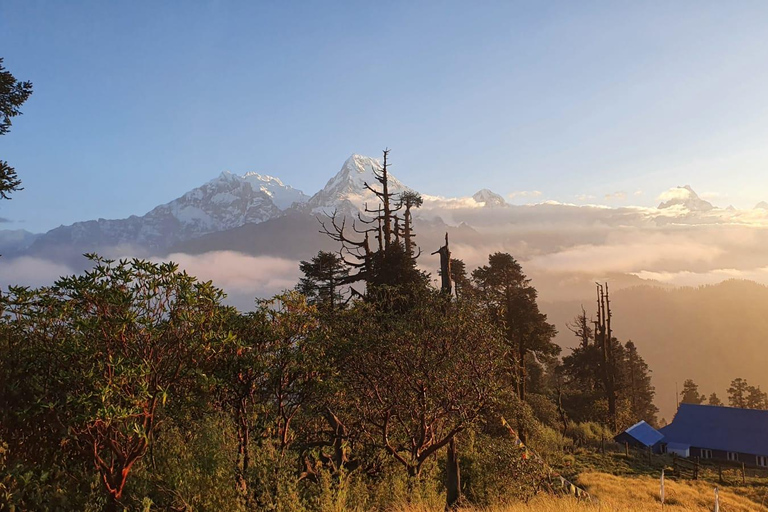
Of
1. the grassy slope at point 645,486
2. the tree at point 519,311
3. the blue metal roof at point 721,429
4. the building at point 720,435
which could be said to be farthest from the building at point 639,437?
the tree at point 519,311

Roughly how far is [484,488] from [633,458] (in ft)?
86.4

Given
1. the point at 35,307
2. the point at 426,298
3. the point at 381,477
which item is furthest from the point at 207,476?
the point at 426,298

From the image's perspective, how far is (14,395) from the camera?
9031 millimetres

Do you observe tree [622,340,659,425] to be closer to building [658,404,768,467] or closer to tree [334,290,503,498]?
building [658,404,768,467]

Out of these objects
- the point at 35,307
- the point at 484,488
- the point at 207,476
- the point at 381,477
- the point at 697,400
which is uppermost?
the point at 35,307

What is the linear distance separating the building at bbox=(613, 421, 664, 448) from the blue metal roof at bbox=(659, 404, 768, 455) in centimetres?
127

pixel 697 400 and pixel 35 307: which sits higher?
pixel 35 307

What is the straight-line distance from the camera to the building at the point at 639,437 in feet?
143

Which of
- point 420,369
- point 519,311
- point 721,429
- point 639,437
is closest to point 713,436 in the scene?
point 721,429

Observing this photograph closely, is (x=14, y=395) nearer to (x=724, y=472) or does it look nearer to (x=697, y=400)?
(x=724, y=472)

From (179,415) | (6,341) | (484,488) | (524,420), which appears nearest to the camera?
(6,341)

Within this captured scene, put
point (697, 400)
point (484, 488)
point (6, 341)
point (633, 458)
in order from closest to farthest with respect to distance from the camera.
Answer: point (6, 341) → point (484, 488) → point (633, 458) → point (697, 400)

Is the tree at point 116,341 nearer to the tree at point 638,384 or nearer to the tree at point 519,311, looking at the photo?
the tree at point 519,311

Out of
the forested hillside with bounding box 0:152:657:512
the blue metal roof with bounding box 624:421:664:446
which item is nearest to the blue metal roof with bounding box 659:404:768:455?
the blue metal roof with bounding box 624:421:664:446
